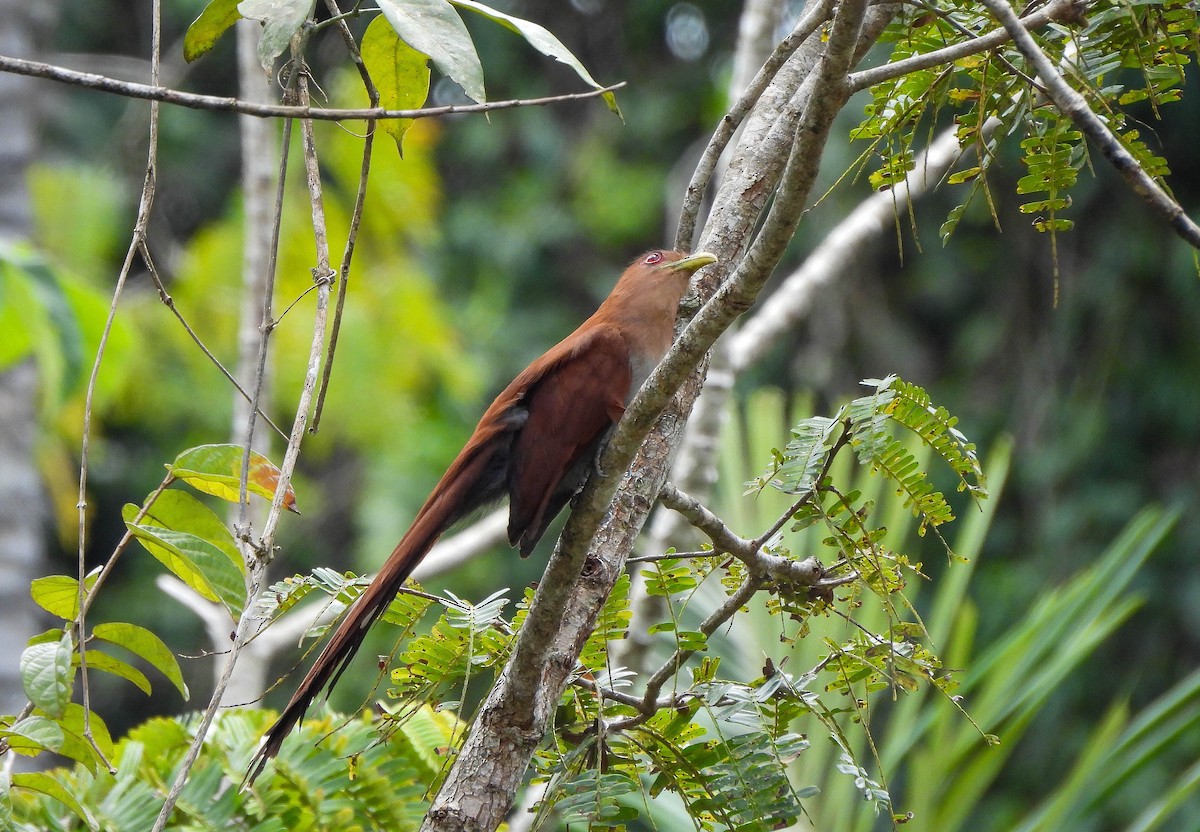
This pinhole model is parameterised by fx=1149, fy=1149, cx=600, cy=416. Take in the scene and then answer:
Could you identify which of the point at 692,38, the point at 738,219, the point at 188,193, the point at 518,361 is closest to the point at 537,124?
the point at 692,38

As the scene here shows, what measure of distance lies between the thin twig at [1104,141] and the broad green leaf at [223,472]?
41.9 inches

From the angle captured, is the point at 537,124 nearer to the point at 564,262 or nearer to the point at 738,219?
the point at 564,262

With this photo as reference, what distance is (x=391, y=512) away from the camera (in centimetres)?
733

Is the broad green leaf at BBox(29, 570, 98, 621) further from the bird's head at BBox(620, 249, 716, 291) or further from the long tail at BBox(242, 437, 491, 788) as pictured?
the bird's head at BBox(620, 249, 716, 291)

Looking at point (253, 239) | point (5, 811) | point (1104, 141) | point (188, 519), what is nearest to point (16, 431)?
point (253, 239)

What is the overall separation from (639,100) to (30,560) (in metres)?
6.59

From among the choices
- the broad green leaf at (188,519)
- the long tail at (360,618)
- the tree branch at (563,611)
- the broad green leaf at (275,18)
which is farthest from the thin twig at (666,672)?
the broad green leaf at (275,18)

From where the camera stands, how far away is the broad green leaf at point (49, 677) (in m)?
1.38

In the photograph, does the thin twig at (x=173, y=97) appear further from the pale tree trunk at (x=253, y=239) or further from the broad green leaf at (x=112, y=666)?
the pale tree trunk at (x=253, y=239)

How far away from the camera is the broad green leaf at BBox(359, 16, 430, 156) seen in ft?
4.95

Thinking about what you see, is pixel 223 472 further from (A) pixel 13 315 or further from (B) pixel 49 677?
(A) pixel 13 315

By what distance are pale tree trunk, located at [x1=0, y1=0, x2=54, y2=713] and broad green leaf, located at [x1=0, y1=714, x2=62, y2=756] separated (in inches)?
116

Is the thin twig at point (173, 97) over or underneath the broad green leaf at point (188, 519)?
over

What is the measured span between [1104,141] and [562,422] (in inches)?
47.6
